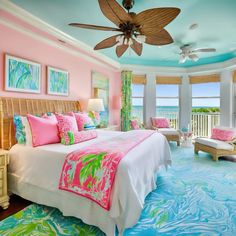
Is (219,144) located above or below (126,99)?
below

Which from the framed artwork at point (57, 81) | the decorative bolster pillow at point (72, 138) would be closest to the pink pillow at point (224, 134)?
the decorative bolster pillow at point (72, 138)

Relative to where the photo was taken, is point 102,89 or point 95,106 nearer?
point 95,106

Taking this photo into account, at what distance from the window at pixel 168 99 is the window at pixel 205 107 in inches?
24.4

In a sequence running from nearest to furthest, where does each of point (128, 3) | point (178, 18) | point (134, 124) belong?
point (128, 3), point (178, 18), point (134, 124)

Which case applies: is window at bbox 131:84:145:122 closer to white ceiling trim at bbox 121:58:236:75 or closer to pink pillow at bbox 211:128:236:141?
white ceiling trim at bbox 121:58:236:75

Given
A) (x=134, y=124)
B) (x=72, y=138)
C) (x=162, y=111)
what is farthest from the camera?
(x=162, y=111)

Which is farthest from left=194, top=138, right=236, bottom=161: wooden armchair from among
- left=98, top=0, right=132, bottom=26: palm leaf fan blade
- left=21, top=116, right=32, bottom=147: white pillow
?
left=21, top=116, right=32, bottom=147: white pillow

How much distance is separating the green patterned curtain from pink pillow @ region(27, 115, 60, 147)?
147 inches

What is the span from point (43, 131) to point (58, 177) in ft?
2.60

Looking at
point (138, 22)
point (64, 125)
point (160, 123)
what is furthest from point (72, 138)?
point (160, 123)

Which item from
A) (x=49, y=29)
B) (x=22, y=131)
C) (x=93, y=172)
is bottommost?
(x=93, y=172)

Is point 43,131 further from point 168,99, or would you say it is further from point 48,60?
point 168,99

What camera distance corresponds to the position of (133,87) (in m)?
6.76

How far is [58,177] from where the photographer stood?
6.72 ft
